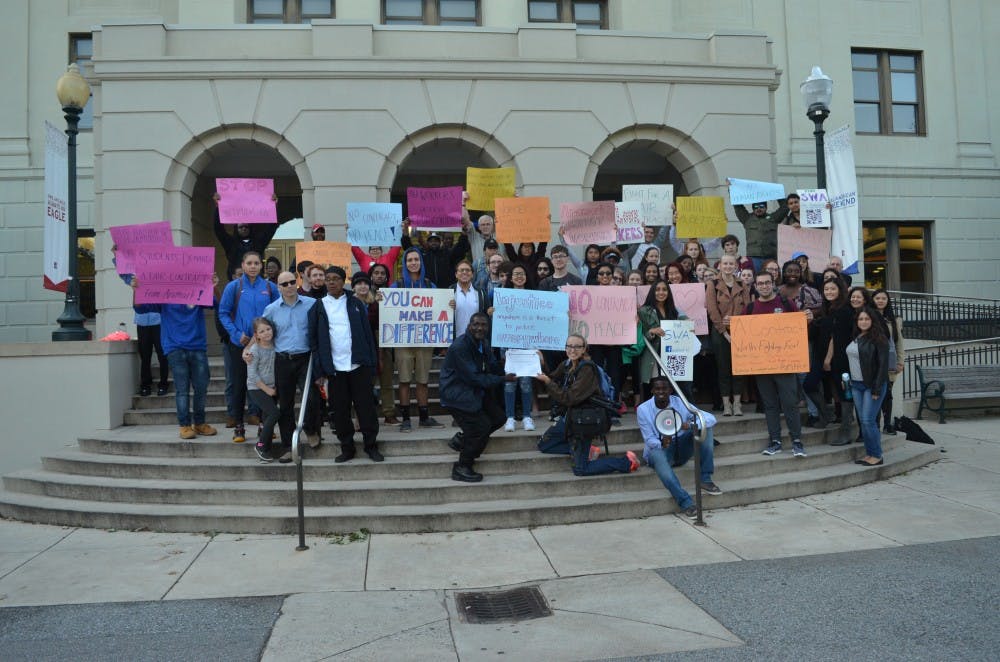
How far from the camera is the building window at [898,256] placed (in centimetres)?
1923

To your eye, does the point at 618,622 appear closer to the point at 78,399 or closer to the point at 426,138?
the point at 78,399

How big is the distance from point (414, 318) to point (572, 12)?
11708mm

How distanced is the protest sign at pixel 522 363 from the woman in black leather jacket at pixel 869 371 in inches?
142

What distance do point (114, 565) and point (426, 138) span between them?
891 centimetres

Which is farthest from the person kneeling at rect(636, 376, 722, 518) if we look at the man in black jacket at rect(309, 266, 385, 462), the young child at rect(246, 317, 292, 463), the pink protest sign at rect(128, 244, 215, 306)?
the pink protest sign at rect(128, 244, 215, 306)

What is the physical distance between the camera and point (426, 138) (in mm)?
12992

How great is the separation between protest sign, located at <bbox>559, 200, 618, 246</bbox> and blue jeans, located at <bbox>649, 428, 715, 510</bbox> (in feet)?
14.1

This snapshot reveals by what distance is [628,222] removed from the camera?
36.6 ft

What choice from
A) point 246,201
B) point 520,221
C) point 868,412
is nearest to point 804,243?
point 868,412

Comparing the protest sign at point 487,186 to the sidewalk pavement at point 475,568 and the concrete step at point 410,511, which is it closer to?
the concrete step at point 410,511

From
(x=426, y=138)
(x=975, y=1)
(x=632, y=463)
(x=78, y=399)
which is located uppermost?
(x=975, y=1)

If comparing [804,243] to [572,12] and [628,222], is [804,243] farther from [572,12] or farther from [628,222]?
[572,12]

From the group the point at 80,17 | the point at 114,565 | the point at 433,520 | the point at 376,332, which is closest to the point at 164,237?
the point at 376,332

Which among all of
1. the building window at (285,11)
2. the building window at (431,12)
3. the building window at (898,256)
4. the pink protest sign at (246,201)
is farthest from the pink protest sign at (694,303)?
the building window at (898,256)
